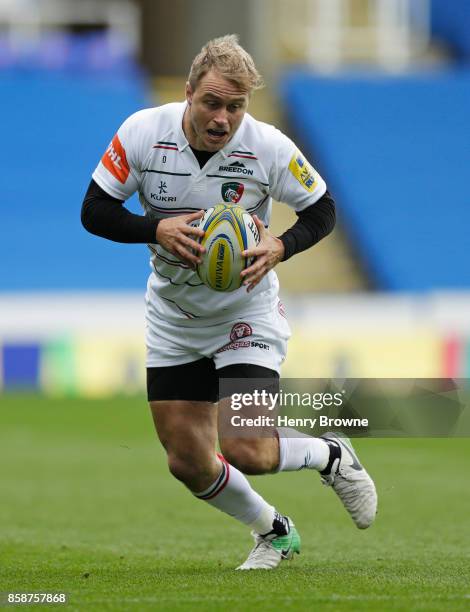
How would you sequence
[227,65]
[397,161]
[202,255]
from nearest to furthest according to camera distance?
1. [227,65]
2. [202,255]
3. [397,161]

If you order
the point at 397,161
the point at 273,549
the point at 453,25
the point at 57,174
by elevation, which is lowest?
the point at 57,174

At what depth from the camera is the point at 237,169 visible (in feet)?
20.7

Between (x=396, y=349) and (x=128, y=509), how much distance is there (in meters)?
9.12

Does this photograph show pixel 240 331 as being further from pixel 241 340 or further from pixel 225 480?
pixel 225 480

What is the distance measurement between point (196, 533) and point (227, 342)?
2.36m

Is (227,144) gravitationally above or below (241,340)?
above

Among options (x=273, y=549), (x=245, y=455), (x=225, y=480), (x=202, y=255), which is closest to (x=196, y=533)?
(x=273, y=549)

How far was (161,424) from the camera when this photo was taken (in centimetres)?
655

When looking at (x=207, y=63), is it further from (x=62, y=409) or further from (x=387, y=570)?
(x=62, y=409)

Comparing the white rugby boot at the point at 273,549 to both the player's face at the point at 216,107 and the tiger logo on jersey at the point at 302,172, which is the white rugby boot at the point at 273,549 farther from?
the player's face at the point at 216,107

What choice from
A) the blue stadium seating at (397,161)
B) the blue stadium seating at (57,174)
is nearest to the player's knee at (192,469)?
the blue stadium seating at (57,174)

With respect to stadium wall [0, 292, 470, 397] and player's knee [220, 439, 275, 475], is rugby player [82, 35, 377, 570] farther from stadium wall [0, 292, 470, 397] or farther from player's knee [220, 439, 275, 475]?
stadium wall [0, 292, 470, 397]

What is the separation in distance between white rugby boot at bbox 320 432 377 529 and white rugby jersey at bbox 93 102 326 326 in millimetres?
912

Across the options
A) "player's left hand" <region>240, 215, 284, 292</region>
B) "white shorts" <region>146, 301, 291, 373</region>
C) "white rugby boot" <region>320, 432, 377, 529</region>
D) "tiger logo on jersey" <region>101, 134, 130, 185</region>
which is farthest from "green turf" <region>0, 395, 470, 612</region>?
"tiger logo on jersey" <region>101, 134, 130, 185</region>
